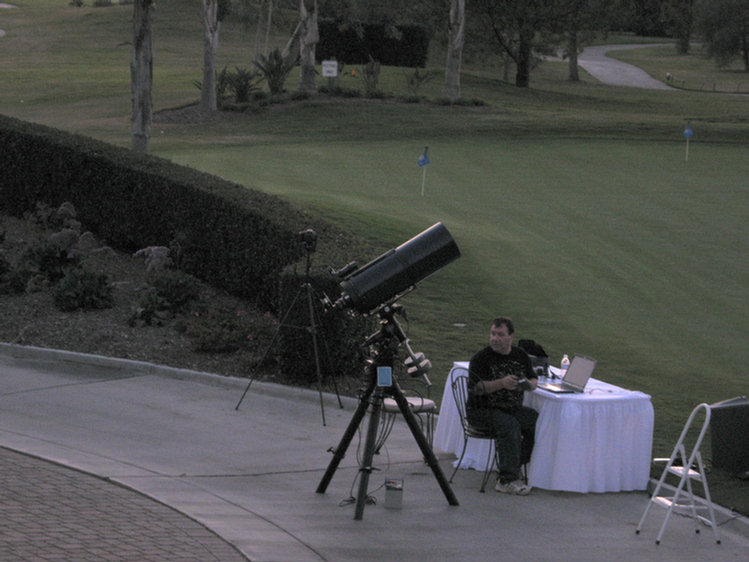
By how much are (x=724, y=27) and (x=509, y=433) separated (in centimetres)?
8514

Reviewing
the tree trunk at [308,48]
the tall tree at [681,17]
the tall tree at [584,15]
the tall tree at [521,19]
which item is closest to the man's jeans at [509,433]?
the tree trunk at [308,48]

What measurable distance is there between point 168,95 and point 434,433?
4257 centimetres

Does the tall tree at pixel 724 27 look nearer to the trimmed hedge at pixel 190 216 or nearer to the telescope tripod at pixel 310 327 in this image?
the trimmed hedge at pixel 190 216

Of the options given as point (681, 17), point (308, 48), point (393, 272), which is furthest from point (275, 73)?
point (681, 17)

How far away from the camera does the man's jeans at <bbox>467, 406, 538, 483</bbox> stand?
9.91 metres

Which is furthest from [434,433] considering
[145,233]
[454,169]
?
[454,169]

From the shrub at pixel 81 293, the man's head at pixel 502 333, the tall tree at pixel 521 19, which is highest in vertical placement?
the tall tree at pixel 521 19

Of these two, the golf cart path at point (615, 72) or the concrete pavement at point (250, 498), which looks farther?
the golf cart path at point (615, 72)

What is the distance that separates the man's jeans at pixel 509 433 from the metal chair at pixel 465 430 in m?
0.05

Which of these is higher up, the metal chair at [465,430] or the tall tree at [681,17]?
the tall tree at [681,17]

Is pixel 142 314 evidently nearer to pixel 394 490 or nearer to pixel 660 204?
pixel 394 490

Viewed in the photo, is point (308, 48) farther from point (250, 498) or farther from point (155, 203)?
point (250, 498)

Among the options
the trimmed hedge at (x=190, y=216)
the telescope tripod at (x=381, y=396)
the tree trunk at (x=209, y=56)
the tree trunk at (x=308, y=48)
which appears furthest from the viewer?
the tree trunk at (x=308, y=48)

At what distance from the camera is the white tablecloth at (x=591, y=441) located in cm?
1001
